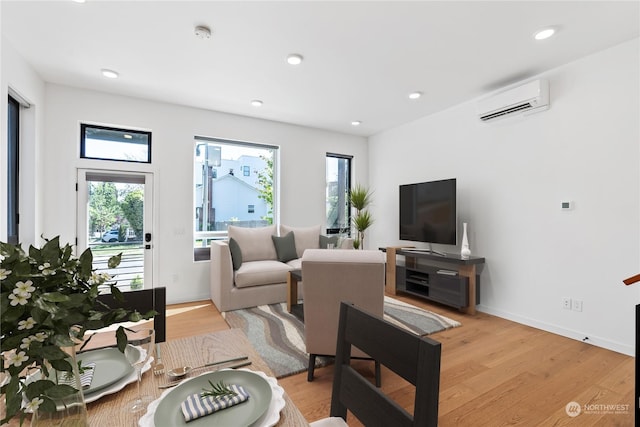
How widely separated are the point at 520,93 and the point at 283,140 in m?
3.26

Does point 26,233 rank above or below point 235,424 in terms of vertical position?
above

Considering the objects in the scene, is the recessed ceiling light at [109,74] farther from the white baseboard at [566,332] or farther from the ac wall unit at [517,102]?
the white baseboard at [566,332]

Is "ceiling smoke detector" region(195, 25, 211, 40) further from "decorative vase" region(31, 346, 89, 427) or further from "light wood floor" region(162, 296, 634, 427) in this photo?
"light wood floor" region(162, 296, 634, 427)

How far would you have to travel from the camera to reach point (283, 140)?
16.2ft

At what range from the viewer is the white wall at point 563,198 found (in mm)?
2617

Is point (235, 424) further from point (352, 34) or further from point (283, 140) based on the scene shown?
point (283, 140)

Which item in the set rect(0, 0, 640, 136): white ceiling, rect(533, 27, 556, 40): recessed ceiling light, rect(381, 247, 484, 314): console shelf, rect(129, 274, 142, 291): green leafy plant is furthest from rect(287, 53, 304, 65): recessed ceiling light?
rect(129, 274, 142, 291): green leafy plant

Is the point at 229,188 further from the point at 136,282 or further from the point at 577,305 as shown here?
the point at 577,305

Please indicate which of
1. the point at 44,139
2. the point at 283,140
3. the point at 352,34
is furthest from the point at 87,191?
the point at 352,34

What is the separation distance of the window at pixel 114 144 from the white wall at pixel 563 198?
Result: 4.17m

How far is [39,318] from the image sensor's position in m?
0.52

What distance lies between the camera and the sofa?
3596 mm

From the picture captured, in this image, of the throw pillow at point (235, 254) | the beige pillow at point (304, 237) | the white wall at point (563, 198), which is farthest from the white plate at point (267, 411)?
the beige pillow at point (304, 237)

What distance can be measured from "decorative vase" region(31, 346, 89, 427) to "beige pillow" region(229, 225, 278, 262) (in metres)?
3.53
